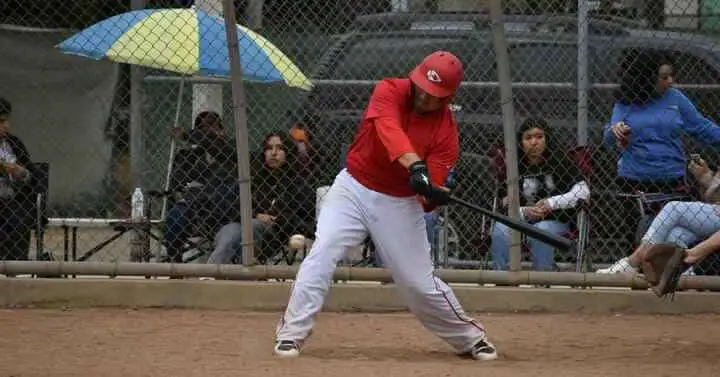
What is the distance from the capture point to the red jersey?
8.10 metres

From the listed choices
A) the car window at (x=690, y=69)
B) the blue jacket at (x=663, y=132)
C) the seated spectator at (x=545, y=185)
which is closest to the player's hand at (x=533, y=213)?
the seated spectator at (x=545, y=185)

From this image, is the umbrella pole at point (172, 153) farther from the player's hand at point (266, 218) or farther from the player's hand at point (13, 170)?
the player's hand at point (13, 170)

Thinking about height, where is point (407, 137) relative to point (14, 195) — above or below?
above

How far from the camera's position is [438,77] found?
7969 millimetres

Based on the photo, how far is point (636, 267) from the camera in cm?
994

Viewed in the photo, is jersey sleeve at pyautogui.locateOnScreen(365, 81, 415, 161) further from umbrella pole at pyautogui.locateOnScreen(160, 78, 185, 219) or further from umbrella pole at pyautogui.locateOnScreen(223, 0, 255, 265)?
umbrella pole at pyautogui.locateOnScreen(160, 78, 185, 219)

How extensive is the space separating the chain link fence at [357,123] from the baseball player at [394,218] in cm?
234

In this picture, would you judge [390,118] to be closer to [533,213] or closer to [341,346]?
[341,346]

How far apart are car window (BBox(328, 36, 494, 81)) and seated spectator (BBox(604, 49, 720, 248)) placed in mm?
989

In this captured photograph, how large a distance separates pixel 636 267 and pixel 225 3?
2935 mm

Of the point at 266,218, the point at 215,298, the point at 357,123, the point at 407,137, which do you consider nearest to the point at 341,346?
the point at 407,137

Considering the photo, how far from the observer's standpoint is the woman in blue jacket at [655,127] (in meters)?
10.7

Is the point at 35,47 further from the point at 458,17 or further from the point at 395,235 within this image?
the point at 395,235

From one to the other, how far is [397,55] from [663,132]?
184 centimetres
